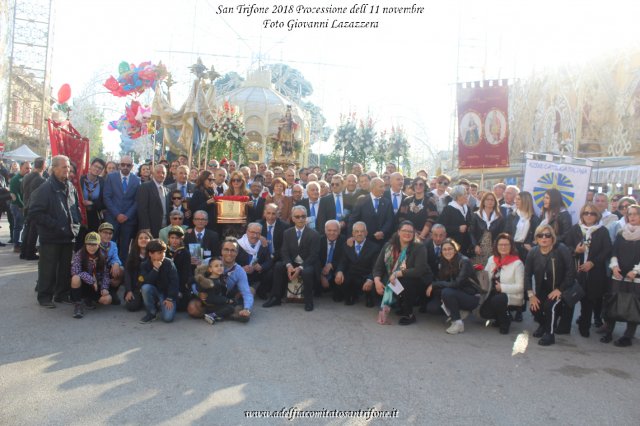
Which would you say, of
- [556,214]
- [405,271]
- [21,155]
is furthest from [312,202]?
[21,155]

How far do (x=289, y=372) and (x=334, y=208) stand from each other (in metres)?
4.19

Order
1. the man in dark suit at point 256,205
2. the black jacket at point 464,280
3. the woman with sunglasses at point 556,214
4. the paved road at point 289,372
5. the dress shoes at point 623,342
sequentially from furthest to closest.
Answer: the man in dark suit at point 256,205, the woman with sunglasses at point 556,214, the black jacket at point 464,280, the dress shoes at point 623,342, the paved road at point 289,372

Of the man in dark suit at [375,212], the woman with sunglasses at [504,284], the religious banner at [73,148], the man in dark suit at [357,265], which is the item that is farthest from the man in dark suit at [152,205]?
the woman with sunglasses at [504,284]

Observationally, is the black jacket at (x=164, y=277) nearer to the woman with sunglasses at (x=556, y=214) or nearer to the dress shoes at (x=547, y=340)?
the dress shoes at (x=547, y=340)

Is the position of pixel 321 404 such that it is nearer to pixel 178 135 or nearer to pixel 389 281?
pixel 389 281

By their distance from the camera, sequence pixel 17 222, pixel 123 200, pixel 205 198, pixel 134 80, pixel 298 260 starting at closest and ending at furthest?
1. pixel 298 260
2. pixel 123 200
3. pixel 205 198
4. pixel 17 222
5. pixel 134 80

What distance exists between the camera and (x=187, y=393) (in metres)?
4.21

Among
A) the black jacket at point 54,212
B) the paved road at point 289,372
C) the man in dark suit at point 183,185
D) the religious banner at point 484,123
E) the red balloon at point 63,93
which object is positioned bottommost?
the paved road at point 289,372

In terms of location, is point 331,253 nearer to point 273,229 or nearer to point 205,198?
point 273,229

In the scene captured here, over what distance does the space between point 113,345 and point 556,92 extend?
24111 mm

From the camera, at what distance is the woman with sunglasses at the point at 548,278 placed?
6.13 metres

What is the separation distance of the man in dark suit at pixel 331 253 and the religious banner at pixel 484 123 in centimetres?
345

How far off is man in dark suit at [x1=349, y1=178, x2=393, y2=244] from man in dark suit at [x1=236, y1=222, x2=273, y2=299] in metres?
1.54

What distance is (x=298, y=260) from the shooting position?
7652 mm
